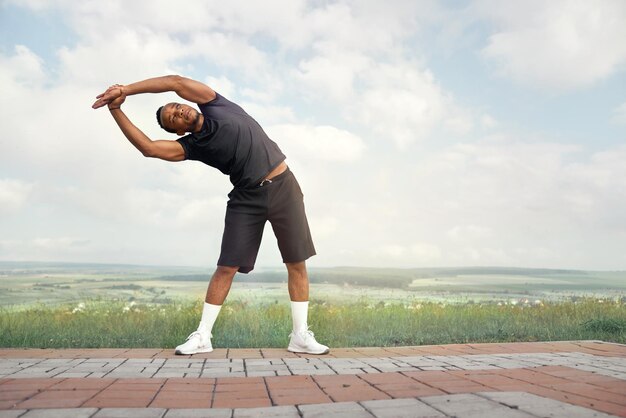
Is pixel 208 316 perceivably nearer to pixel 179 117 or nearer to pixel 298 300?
pixel 298 300

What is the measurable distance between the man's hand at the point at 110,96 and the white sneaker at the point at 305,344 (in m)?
1.91

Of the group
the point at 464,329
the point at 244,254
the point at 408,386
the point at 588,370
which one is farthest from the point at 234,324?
the point at 588,370

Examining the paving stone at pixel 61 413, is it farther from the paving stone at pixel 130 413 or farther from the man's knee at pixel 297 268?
the man's knee at pixel 297 268

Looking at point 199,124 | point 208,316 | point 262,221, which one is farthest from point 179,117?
point 208,316

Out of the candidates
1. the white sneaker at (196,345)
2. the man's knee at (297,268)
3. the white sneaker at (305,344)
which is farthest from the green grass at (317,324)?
the man's knee at (297,268)

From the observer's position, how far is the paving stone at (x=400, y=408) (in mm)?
2135

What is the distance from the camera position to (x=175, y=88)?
12.7ft

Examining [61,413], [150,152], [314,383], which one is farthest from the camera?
[150,152]

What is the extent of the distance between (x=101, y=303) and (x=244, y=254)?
2309mm

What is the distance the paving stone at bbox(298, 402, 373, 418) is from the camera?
2.15 metres

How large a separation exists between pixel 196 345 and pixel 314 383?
121 centimetres

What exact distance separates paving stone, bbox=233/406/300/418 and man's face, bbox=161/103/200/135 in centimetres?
205

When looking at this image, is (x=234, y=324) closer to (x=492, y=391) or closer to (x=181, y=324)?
(x=181, y=324)

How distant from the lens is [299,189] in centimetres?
405
